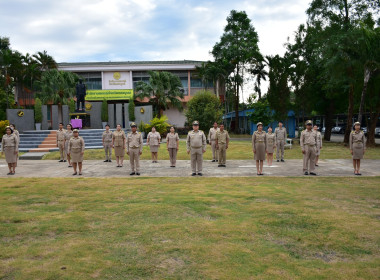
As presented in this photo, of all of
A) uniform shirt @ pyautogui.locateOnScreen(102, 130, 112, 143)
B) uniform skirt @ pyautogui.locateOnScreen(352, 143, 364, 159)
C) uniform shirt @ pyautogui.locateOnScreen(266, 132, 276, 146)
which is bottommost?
A: uniform skirt @ pyautogui.locateOnScreen(352, 143, 364, 159)

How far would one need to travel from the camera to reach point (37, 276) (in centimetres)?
343

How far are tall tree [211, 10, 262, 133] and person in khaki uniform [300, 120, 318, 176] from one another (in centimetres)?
2911

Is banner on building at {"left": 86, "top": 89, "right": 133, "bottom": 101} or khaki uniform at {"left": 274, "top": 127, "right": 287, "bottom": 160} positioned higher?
banner on building at {"left": 86, "top": 89, "right": 133, "bottom": 101}

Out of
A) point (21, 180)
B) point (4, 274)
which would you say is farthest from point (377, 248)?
point (21, 180)

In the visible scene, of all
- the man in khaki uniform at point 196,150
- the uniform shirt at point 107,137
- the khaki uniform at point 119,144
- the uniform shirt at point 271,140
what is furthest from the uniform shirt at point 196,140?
the uniform shirt at point 107,137

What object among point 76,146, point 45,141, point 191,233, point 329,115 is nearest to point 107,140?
point 76,146

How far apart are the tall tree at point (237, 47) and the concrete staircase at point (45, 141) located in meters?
21.4

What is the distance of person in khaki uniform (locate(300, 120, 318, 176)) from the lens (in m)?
10.4

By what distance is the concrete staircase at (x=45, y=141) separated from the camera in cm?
1929

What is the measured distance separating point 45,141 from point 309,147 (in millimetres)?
16564

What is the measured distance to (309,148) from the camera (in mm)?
10422

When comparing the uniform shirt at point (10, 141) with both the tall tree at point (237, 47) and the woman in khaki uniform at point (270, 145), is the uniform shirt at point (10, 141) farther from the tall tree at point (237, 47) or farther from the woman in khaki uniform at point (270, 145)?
the tall tree at point (237, 47)

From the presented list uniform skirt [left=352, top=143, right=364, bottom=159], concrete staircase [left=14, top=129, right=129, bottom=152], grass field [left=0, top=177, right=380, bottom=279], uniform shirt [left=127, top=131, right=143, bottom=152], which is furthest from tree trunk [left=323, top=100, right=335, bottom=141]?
uniform shirt [left=127, top=131, right=143, bottom=152]

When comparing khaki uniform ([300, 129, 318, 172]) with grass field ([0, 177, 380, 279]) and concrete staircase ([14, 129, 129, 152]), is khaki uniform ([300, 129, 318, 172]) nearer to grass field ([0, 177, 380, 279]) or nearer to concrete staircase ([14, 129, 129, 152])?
grass field ([0, 177, 380, 279])
